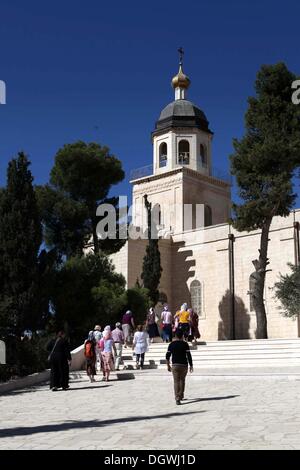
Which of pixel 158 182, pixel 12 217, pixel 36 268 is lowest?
pixel 36 268

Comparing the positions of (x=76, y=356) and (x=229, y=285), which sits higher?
(x=229, y=285)

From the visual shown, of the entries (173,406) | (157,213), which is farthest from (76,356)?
(157,213)

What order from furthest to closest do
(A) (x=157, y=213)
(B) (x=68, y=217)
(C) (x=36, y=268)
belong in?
(A) (x=157, y=213) < (B) (x=68, y=217) < (C) (x=36, y=268)

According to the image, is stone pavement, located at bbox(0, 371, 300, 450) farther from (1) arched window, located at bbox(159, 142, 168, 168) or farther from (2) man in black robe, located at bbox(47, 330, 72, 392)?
(1) arched window, located at bbox(159, 142, 168, 168)

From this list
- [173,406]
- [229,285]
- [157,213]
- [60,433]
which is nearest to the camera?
[60,433]

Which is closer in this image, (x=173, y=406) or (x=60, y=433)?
(x=60, y=433)

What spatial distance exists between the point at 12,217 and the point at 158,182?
20410mm

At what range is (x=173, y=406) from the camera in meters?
10.5

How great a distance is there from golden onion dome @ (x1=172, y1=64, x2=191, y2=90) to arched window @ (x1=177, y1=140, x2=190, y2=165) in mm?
5076

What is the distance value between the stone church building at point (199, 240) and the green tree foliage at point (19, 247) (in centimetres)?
944

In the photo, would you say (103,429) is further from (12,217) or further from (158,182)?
(158,182)

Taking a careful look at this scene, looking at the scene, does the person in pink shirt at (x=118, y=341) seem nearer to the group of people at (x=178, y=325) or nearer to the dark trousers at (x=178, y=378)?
the group of people at (x=178, y=325)

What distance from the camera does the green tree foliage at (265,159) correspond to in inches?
867
